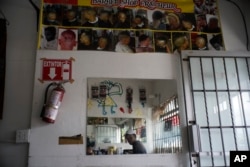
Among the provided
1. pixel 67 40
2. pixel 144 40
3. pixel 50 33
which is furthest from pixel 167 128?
pixel 50 33

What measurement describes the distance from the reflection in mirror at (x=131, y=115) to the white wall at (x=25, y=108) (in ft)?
0.24

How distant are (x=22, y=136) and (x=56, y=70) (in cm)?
61

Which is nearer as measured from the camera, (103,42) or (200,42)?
(103,42)

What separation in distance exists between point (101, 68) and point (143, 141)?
2.43 feet

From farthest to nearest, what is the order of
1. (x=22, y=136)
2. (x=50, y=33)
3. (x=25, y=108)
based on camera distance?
(x=50, y=33) → (x=25, y=108) → (x=22, y=136)

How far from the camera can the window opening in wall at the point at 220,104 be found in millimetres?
2303

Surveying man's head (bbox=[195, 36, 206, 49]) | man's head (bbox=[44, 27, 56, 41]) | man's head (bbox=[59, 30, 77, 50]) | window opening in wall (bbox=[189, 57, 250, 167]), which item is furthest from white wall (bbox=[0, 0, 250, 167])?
man's head (bbox=[195, 36, 206, 49])

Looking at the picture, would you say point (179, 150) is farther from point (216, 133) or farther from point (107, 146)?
point (107, 146)

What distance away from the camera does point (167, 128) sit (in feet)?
7.72

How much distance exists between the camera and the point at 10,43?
2.39 meters

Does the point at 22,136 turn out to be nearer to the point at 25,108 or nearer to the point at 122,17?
the point at 25,108

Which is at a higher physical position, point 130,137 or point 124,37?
point 124,37

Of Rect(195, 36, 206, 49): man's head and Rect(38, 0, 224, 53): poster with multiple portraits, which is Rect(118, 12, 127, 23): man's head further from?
Rect(195, 36, 206, 49): man's head

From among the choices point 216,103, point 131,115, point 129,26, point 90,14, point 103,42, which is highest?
point 90,14
